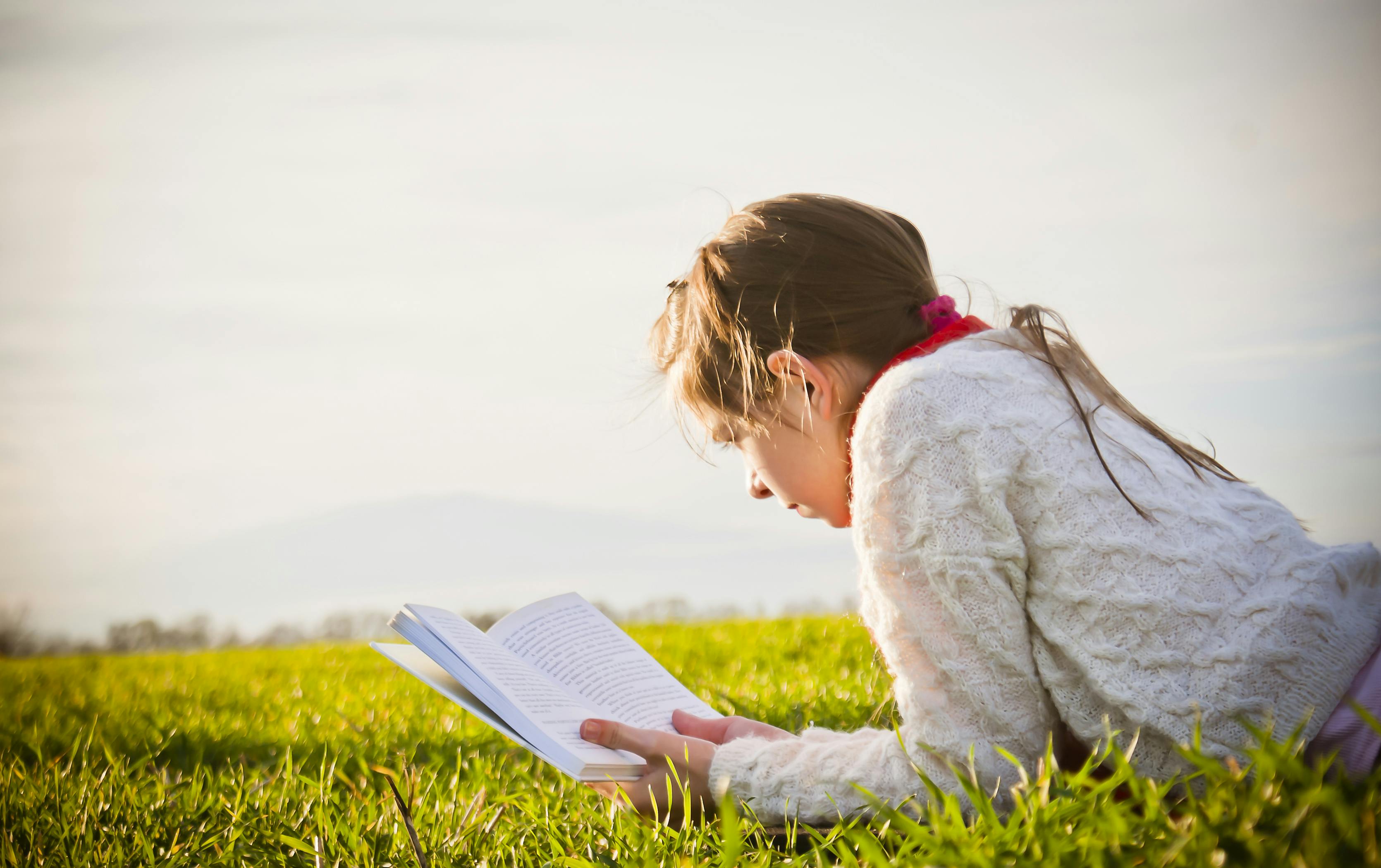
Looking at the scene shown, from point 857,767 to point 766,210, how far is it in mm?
1111

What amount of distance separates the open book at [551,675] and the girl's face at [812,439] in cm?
52

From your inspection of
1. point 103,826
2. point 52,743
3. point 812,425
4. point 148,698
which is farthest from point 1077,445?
point 148,698

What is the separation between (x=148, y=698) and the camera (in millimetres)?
3957

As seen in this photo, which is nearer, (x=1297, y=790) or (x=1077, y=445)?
(x=1297, y=790)

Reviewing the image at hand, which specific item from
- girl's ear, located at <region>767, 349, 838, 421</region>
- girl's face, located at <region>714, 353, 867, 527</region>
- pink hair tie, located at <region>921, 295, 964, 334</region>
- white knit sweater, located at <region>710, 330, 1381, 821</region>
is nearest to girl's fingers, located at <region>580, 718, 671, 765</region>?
white knit sweater, located at <region>710, 330, 1381, 821</region>

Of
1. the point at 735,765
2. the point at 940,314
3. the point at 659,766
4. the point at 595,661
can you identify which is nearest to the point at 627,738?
the point at 659,766

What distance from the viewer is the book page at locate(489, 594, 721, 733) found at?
198 cm

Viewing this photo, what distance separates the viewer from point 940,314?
1.92 m

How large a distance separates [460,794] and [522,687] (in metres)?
0.47

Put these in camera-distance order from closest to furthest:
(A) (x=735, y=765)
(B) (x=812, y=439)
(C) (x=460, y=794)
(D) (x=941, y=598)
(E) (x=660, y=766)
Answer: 1. (D) (x=941, y=598)
2. (A) (x=735, y=765)
3. (E) (x=660, y=766)
4. (B) (x=812, y=439)
5. (C) (x=460, y=794)

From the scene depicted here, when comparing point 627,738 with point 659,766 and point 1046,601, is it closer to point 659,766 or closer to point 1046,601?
point 659,766

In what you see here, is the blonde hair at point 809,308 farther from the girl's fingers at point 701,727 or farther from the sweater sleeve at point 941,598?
the girl's fingers at point 701,727

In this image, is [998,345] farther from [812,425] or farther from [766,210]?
[766,210]

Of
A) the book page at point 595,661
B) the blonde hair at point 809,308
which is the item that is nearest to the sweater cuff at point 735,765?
the book page at point 595,661
